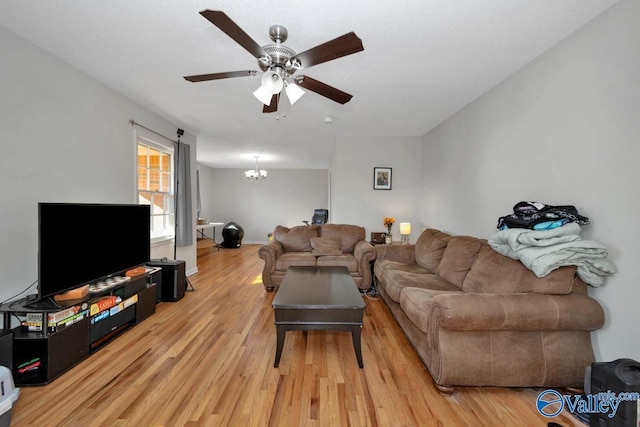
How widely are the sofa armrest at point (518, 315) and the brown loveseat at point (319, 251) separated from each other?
2.08 meters

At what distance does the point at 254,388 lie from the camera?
188 cm

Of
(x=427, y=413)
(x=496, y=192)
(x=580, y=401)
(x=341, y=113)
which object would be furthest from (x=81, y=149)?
(x=580, y=401)

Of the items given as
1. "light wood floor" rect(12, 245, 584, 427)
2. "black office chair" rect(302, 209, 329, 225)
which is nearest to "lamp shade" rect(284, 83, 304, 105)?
"light wood floor" rect(12, 245, 584, 427)

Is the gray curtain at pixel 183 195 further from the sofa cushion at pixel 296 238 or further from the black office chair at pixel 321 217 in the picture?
the black office chair at pixel 321 217

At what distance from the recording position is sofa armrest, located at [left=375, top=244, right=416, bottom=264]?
3.81 meters

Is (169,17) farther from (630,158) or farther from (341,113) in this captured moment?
(630,158)

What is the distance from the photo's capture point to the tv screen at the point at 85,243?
6.56 feet

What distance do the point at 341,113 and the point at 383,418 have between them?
3.40 m

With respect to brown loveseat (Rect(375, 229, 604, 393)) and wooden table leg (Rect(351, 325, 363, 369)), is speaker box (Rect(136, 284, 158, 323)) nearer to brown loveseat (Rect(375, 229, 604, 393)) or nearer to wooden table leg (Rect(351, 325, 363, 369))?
wooden table leg (Rect(351, 325, 363, 369))

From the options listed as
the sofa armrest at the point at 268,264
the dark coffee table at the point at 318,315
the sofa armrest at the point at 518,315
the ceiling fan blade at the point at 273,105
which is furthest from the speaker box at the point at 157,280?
the sofa armrest at the point at 518,315

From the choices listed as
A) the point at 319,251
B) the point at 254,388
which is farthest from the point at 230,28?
the point at 319,251

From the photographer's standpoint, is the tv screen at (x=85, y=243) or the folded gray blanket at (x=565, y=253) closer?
the folded gray blanket at (x=565, y=253)

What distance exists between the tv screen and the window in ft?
3.48
